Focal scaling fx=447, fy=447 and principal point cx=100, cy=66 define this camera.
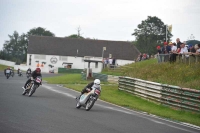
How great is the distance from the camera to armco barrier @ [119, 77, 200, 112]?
20547mm

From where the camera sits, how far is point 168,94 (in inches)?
903

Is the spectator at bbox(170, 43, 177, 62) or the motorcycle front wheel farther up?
the spectator at bbox(170, 43, 177, 62)

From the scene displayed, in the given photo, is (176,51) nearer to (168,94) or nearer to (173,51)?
(173,51)

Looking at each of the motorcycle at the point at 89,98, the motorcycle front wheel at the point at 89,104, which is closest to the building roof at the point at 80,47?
the motorcycle at the point at 89,98

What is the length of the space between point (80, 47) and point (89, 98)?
3560 inches

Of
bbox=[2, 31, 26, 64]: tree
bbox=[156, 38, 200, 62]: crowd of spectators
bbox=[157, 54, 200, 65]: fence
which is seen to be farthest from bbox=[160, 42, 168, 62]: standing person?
bbox=[2, 31, 26, 64]: tree

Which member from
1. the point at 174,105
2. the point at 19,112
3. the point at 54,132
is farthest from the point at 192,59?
the point at 54,132

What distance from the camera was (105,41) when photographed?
109 m

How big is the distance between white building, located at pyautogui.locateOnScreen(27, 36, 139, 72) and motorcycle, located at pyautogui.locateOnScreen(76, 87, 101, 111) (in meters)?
86.4

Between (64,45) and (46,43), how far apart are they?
14.9 ft

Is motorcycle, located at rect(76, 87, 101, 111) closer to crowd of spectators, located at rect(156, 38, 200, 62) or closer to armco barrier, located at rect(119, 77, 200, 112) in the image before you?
armco barrier, located at rect(119, 77, 200, 112)

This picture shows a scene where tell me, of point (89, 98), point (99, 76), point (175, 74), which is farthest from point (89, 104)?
point (99, 76)

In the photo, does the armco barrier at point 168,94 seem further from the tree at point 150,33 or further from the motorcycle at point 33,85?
the tree at point 150,33

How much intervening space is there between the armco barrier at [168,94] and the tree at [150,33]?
78.9 meters
